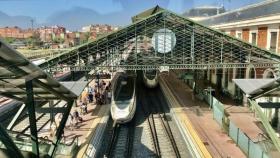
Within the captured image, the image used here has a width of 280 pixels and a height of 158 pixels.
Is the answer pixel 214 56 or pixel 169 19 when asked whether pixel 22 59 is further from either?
pixel 214 56

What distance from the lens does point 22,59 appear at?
538 centimetres

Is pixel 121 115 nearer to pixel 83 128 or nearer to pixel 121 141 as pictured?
pixel 121 141

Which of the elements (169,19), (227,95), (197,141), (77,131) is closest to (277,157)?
(197,141)

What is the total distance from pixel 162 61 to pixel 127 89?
3.66 m

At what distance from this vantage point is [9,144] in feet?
19.3

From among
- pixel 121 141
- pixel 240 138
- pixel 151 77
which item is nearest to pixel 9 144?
pixel 240 138

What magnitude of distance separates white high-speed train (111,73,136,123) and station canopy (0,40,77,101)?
1287 centimetres

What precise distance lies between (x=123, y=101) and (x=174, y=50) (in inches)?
198

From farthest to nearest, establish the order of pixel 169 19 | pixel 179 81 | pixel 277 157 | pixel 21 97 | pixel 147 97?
1. pixel 179 81
2. pixel 147 97
3. pixel 169 19
4. pixel 277 157
5. pixel 21 97

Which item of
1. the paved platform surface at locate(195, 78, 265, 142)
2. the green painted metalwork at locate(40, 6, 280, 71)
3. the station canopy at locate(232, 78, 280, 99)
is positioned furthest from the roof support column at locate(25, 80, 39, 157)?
the green painted metalwork at locate(40, 6, 280, 71)

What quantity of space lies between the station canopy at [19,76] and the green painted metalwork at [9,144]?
3.33ft

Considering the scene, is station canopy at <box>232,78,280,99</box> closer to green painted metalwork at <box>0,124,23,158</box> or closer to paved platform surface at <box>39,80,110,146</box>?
green painted metalwork at <box>0,124,23,158</box>

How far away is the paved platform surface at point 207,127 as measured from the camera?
633 inches

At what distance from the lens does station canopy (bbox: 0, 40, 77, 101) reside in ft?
16.8
